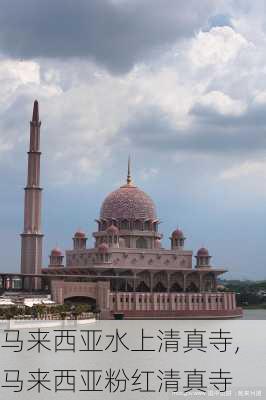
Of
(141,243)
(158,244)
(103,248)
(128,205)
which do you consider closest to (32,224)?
(103,248)

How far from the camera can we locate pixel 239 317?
261ft

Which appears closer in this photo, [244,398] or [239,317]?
[244,398]

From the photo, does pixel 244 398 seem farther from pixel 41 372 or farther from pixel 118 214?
pixel 118 214

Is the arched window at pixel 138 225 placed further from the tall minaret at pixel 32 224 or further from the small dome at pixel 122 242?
the tall minaret at pixel 32 224

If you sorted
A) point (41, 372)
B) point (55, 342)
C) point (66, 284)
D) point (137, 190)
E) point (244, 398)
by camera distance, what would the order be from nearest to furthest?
point (244, 398) → point (41, 372) → point (55, 342) → point (66, 284) → point (137, 190)

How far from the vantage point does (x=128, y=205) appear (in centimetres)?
8338

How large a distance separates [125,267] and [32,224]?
33.3 ft

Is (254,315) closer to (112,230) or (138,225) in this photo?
(138,225)

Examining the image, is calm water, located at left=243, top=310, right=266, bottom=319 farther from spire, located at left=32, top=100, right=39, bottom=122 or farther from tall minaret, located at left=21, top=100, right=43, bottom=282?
spire, located at left=32, top=100, right=39, bottom=122

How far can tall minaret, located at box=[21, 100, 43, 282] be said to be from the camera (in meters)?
74.9

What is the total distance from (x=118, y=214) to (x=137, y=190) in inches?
152

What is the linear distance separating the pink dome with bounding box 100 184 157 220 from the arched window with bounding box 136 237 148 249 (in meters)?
2.24

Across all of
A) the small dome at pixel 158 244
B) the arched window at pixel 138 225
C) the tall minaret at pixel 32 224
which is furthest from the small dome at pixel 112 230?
the tall minaret at pixel 32 224

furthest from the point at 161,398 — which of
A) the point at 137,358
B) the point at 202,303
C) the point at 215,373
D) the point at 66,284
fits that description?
the point at 202,303
